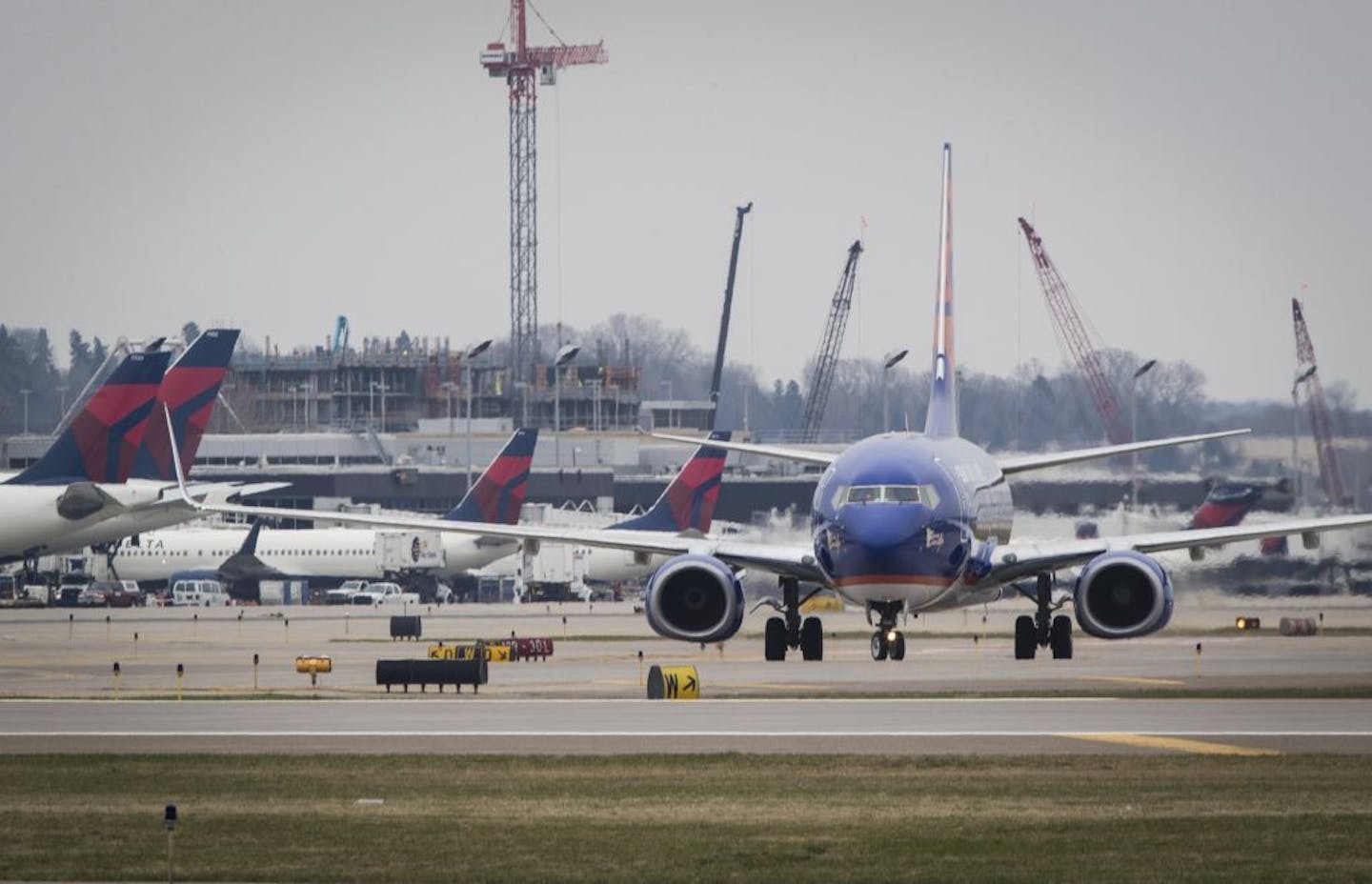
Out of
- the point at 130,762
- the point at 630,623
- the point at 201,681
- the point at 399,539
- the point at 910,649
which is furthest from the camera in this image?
the point at 399,539

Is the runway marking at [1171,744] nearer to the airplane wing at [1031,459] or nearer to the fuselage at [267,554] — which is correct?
the airplane wing at [1031,459]

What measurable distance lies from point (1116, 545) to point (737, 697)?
1178cm

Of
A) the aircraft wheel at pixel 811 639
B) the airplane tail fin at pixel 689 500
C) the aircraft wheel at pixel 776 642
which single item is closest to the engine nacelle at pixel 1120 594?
the aircraft wheel at pixel 811 639

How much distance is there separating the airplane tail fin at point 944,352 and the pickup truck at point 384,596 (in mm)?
73356

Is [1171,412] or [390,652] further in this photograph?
[1171,412]

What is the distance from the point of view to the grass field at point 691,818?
2686 cm

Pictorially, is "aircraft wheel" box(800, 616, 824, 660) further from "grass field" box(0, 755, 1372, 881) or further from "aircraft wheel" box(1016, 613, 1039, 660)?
"grass field" box(0, 755, 1372, 881)

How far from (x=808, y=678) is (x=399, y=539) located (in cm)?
9243

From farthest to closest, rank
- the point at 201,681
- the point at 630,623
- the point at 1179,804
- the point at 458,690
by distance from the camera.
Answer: the point at 630,623 → the point at 201,681 → the point at 458,690 → the point at 1179,804

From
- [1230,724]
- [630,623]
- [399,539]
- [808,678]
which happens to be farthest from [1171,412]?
→ [1230,724]

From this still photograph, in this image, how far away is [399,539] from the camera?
5891 inches

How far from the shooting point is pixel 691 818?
3117cm

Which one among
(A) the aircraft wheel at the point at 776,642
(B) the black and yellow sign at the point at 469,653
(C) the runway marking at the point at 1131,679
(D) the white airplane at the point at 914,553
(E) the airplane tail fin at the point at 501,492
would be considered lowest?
(C) the runway marking at the point at 1131,679

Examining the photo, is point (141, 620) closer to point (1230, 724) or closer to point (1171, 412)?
point (1230, 724)
